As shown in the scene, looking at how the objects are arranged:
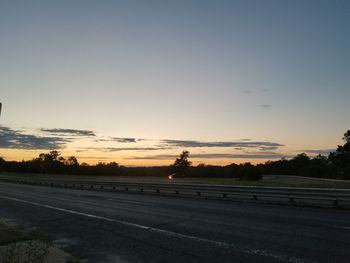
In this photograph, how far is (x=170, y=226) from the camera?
11.7m

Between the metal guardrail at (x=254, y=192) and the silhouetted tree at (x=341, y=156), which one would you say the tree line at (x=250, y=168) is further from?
the metal guardrail at (x=254, y=192)

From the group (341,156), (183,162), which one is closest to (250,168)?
(341,156)

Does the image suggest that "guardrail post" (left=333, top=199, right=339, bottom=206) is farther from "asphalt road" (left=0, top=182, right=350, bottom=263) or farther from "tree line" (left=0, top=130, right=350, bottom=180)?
"tree line" (left=0, top=130, right=350, bottom=180)

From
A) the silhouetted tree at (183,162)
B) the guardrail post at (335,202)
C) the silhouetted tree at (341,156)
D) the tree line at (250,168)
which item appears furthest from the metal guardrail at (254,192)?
the silhouetted tree at (183,162)

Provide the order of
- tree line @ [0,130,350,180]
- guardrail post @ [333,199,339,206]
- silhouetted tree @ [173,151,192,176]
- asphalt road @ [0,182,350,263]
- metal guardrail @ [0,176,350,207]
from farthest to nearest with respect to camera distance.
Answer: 1. silhouetted tree @ [173,151,192,176]
2. tree line @ [0,130,350,180]
3. metal guardrail @ [0,176,350,207]
4. guardrail post @ [333,199,339,206]
5. asphalt road @ [0,182,350,263]

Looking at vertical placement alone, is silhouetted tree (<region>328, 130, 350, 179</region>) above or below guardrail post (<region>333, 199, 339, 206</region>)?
above

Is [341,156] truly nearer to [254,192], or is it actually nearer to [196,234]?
[254,192]

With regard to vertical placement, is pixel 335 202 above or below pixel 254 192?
below

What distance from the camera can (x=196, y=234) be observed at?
10211 millimetres

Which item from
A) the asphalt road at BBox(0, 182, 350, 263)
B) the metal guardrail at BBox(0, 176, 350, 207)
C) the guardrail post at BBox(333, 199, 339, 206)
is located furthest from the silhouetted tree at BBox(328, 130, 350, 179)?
Answer: the asphalt road at BBox(0, 182, 350, 263)

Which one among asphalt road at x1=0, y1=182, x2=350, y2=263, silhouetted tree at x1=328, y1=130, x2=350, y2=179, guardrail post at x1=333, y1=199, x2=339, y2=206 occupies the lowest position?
asphalt road at x1=0, y1=182, x2=350, y2=263

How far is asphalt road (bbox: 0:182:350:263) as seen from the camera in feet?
25.7

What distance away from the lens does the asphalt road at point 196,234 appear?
7.82m

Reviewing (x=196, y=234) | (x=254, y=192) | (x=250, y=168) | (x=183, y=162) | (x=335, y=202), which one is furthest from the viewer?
(x=183, y=162)
